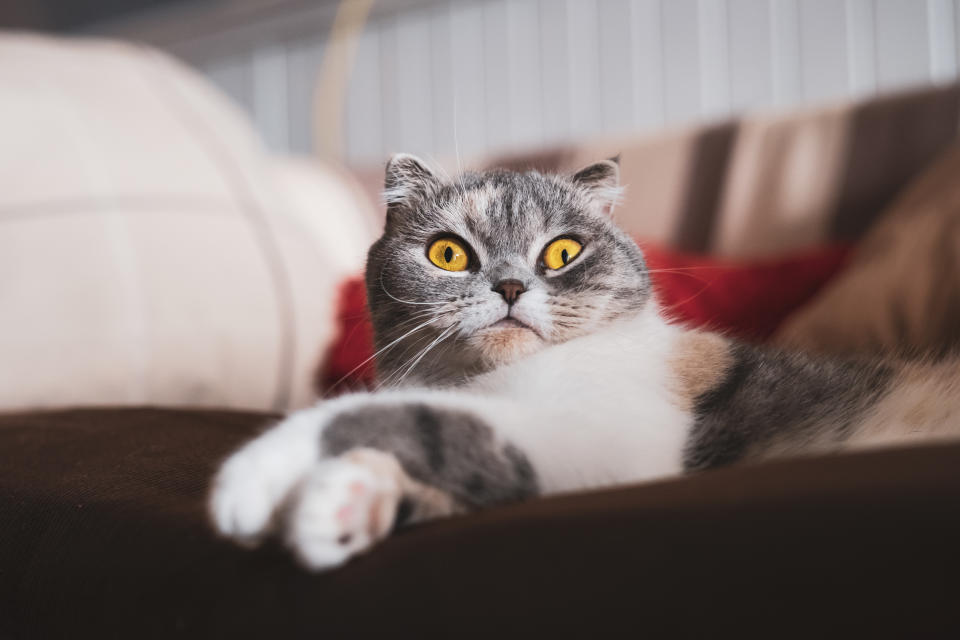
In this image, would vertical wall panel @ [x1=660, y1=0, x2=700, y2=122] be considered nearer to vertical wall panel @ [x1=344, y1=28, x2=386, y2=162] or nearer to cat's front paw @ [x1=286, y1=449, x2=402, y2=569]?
vertical wall panel @ [x1=344, y1=28, x2=386, y2=162]

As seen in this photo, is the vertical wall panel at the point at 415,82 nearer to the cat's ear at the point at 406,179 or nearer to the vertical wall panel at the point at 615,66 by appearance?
the vertical wall panel at the point at 615,66

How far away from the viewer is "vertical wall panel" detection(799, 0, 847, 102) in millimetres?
1823

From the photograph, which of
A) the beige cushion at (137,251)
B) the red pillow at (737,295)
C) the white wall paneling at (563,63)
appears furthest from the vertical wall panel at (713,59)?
the beige cushion at (137,251)

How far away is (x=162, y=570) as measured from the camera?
50 centimetres

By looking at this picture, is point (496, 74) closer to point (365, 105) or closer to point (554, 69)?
point (554, 69)

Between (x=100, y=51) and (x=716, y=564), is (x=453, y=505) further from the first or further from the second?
(x=100, y=51)

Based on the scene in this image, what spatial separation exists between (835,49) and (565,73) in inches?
28.1

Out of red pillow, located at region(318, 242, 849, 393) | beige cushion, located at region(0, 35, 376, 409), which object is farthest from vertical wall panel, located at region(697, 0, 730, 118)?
beige cushion, located at region(0, 35, 376, 409)

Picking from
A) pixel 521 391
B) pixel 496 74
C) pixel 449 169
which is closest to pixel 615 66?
pixel 496 74

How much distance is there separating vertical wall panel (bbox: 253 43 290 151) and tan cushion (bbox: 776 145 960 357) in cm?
209

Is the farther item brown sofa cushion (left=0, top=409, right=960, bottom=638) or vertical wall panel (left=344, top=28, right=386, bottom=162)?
vertical wall panel (left=344, top=28, right=386, bottom=162)

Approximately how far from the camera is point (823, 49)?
6.07 feet

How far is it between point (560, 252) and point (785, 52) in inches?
57.8

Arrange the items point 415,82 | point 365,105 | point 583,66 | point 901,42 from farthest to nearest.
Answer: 1. point 365,105
2. point 415,82
3. point 583,66
4. point 901,42
